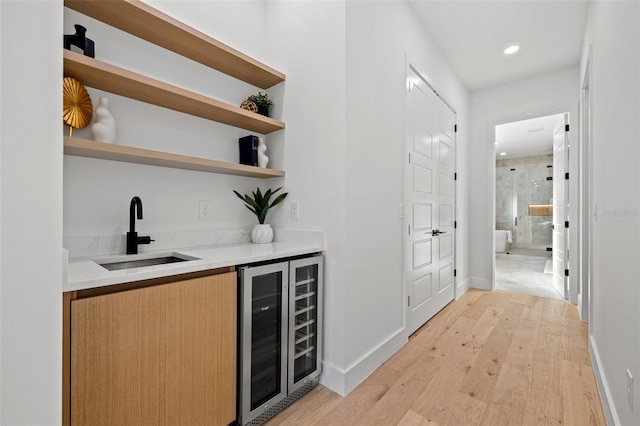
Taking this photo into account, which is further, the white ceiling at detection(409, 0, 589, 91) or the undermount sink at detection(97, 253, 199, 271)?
the white ceiling at detection(409, 0, 589, 91)

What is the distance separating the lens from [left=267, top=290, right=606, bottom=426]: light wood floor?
4.81ft

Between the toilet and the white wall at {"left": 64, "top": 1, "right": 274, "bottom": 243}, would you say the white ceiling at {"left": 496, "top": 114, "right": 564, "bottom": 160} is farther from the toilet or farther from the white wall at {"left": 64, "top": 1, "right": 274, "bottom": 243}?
the white wall at {"left": 64, "top": 1, "right": 274, "bottom": 243}

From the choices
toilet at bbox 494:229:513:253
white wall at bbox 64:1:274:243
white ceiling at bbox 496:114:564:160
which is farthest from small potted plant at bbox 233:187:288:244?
toilet at bbox 494:229:513:253

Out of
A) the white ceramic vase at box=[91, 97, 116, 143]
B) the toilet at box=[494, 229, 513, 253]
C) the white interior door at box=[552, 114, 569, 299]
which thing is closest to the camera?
the white ceramic vase at box=[91, 97, 116, 143]

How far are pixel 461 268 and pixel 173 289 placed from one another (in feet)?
11.7

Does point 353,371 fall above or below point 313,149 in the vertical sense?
below

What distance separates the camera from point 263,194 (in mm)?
2201

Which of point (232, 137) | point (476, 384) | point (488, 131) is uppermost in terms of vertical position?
point (488, 131)

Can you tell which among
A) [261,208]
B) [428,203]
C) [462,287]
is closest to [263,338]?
[261,208]

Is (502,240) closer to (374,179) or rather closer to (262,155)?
(374,179)

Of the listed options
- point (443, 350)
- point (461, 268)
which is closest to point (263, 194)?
point (443, 350)

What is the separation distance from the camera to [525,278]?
451 cm

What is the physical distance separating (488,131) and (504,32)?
1.41 meters

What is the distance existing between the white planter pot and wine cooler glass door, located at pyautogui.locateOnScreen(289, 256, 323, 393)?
45 cm
